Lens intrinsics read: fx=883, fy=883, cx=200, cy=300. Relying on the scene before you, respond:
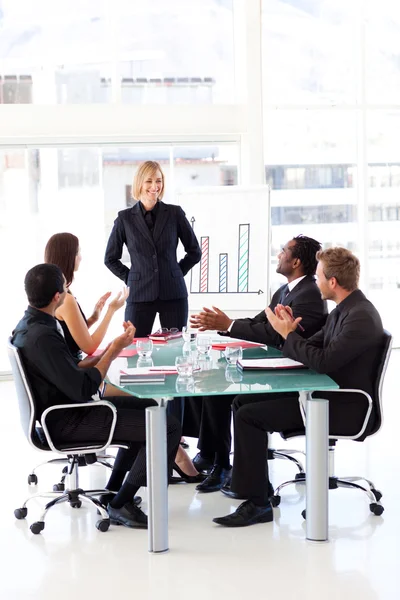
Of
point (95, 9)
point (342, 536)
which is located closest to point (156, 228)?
point (342, 536)

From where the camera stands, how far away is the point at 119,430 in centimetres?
426

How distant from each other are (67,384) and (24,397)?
274 mm

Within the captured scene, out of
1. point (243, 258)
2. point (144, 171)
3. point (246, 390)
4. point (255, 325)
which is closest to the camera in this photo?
point (246, 390)

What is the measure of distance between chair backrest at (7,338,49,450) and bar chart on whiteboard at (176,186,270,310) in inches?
154

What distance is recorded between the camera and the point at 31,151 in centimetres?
872

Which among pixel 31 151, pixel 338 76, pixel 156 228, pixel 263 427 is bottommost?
pixel 263 427

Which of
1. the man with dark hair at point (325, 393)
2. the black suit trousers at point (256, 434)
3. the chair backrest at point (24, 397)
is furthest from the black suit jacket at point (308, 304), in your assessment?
the chair backrest at point (24, 397)

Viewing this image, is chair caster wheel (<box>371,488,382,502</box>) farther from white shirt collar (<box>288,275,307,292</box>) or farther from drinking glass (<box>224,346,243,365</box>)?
white shirt collar (<box>288,275,307,292</box>)

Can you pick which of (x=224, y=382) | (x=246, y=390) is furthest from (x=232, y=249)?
(x=246, y=390)

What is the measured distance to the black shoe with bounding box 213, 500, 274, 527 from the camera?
4383 millimetres

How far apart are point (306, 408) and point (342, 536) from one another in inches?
26.9

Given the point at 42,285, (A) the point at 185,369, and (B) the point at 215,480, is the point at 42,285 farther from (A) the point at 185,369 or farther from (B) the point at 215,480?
(B) the point at 215,480

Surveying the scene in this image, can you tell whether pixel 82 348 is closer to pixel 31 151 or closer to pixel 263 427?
pixel 263 427

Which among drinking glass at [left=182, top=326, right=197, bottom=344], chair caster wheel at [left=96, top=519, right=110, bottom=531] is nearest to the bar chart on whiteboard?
drinking glass at [left=182, top=326, right=197, bottom=344]
